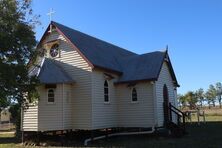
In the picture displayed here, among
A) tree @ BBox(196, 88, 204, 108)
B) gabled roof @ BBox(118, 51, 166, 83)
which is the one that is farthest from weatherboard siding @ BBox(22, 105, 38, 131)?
tree @ BBox(196, 88, 204, 108)

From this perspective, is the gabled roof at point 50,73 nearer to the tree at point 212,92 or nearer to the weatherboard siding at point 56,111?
the weatherboard siding at point 56,111

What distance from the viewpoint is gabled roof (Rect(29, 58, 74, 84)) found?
70.7 feet

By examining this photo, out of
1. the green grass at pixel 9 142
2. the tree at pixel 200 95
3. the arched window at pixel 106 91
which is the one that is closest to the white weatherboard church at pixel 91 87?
the arched window at pixel 106 91

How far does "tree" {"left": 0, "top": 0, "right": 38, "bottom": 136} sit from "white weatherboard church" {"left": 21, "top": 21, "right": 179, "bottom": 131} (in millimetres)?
1796

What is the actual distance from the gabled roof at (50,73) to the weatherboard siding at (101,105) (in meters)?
1.89

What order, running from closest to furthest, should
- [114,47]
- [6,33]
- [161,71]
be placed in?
[6,33], [161,71], [114,47]

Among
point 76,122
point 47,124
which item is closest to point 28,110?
point 47,124

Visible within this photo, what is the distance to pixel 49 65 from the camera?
911 inches

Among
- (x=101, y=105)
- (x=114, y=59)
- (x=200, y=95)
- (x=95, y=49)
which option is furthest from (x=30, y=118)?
(x=200, y=95)

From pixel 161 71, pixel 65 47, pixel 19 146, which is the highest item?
pixel 65 47

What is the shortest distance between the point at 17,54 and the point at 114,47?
14.0 m

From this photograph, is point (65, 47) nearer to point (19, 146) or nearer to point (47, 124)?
point (47, 124)

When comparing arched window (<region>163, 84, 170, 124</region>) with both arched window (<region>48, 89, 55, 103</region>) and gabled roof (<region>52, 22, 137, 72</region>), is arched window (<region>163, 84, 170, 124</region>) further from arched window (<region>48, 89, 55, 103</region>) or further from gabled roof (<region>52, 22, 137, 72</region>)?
arched window (<region>48, 89, 55, 103</region>)

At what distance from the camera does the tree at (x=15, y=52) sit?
17766 mm
